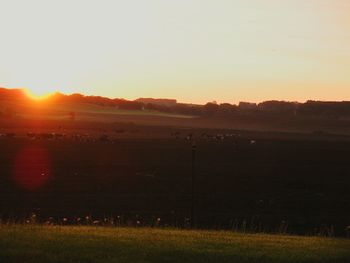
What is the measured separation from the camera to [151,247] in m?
9.78

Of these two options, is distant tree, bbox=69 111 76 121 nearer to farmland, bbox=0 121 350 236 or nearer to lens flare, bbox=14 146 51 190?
lens flare, bbox=14 146 51 190

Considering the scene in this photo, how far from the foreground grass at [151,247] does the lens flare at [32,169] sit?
18.9m

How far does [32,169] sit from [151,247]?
30.1m

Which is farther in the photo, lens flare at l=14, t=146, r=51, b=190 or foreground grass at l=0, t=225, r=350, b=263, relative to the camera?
lens flare at l=14, t=146, r=51, b=190

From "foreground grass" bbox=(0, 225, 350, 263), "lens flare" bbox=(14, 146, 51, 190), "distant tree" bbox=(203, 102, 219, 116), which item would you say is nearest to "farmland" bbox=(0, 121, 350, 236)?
"lens flare" bbox=(14, 146, 51, 190)

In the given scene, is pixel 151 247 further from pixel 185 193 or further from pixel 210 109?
pixel 210 109

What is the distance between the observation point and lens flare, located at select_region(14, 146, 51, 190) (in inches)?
Result: 1241

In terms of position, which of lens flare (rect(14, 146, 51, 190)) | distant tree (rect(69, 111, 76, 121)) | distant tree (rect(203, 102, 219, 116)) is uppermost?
distant tree (rect(203, 102, 219, 116))

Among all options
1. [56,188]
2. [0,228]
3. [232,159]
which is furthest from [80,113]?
[0,228]

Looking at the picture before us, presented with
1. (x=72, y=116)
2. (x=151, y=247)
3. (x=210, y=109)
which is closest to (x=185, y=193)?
(x=151, y=247)

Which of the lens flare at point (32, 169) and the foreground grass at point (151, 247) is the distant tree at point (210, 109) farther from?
the foreground grass at point (151, 247)

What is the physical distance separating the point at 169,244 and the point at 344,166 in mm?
38523

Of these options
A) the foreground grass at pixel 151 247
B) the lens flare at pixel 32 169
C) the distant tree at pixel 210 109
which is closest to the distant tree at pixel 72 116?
the distant tree at pixel 210 109

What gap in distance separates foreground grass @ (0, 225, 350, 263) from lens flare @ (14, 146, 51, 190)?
18.9 metres
